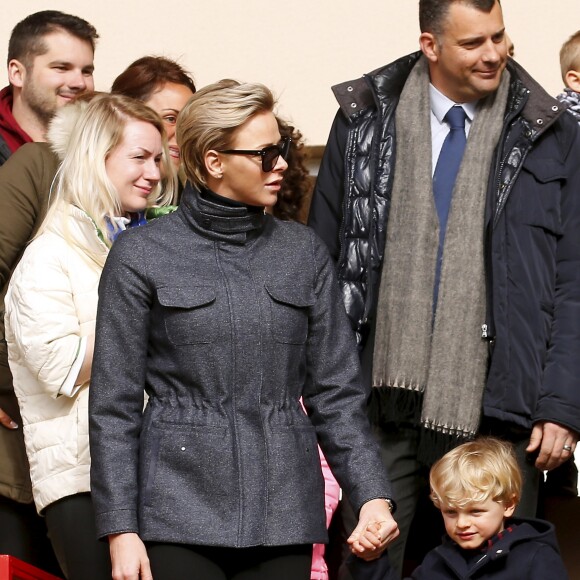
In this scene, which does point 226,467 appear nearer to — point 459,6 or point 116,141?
point 116,141

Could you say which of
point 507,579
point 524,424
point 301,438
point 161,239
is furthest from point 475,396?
point 161,239

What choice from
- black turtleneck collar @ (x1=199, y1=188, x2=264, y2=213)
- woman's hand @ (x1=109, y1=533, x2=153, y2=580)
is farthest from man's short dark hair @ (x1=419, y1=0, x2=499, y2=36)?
woman's hand @ (x1=109, y1=533, x2=153, y2=580)

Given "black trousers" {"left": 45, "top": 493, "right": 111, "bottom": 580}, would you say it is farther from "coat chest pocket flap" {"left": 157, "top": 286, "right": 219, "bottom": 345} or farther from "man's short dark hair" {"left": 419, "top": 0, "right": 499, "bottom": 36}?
"man's short dark hair" {"left": 419, "top": 0, "right": 499, "bottom": 36}

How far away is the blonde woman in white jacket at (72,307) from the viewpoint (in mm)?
3217

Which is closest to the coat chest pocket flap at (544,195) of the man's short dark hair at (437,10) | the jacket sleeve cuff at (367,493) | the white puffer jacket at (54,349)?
the man's short dark hair at (437,10)

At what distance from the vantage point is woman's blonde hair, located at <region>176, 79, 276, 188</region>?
3.04 meters

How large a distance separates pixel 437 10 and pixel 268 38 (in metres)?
2.29

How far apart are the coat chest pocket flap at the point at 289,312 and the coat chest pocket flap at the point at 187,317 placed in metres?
0.13

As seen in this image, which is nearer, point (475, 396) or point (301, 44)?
point (475, 396)

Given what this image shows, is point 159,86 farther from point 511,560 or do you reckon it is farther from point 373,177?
point 511,560

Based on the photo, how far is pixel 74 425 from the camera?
10.8ft

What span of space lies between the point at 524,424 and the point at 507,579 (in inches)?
16.5

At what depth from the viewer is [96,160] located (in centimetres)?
352

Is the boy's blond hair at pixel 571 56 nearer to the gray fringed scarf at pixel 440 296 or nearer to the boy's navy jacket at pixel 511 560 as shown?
the gray fringed scarf at pixel 440 296
